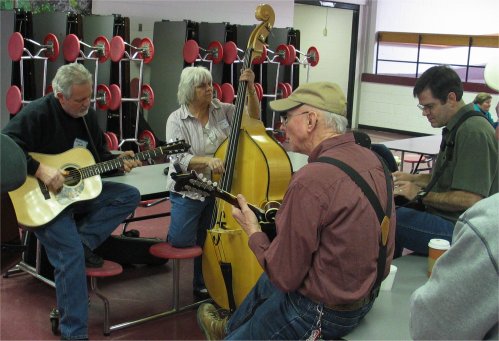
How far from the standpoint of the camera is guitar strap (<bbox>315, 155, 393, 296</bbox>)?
198 cm

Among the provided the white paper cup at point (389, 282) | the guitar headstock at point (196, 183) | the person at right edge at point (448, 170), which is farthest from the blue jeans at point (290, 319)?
the person at right edge at point (448, 170)

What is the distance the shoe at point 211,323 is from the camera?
273 centimetres

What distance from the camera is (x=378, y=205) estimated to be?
6.61 feet

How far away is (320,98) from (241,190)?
1.20m

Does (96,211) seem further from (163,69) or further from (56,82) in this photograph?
(163,69)

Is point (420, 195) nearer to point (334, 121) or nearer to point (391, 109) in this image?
point (334, 121)

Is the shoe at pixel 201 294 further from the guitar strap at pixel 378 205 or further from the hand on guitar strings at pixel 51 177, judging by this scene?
the guitar strap at pixel 378 205

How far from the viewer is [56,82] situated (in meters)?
3.30

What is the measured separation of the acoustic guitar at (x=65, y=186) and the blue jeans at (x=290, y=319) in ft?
4.51

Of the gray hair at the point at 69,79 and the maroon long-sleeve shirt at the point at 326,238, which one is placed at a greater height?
the gray hair at the point at 69,79

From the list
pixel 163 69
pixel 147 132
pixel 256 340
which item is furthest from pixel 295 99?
pixel 163 69

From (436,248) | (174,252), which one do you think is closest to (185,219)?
(174,252)

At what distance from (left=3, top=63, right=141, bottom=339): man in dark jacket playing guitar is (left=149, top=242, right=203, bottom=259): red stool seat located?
287 mm

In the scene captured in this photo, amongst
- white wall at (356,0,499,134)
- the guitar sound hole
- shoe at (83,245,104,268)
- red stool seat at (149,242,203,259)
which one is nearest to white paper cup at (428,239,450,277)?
red stool seat at (149,242,203,259)
